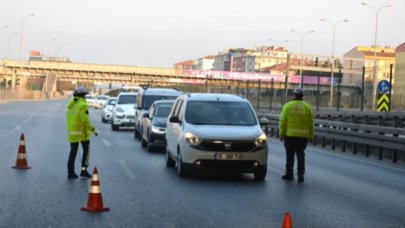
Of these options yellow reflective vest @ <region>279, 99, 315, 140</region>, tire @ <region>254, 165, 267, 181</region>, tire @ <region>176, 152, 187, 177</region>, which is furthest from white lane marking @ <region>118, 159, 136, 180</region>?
yellow reflective vest @ <region>279, 99, 315, 140</region>

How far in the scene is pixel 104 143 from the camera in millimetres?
21875

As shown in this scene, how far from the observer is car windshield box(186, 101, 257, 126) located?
1352cm

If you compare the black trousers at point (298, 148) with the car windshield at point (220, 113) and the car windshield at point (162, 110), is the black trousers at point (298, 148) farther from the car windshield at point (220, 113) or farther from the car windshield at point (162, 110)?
the car windshield at point (162, 110)

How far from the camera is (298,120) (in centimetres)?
1284

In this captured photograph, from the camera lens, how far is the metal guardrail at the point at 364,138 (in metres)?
18.0

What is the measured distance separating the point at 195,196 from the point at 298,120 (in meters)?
3.14

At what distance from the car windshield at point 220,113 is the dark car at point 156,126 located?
15.5 ft

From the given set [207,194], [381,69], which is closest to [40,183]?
[207,194]

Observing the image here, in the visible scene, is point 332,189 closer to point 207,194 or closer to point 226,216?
point 207,194

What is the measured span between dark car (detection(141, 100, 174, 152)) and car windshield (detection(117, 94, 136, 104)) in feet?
35.3

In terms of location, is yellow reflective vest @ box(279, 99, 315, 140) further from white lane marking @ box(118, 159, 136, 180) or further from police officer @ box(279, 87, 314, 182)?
white lane marking @ box(118, 159, 136, 180)

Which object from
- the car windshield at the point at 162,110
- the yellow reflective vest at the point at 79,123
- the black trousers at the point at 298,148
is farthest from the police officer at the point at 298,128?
the car windshield at the point at 162,110

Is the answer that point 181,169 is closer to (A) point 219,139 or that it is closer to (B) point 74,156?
(A) point 219,139

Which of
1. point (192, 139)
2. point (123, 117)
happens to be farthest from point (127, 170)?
point (123, 117)
